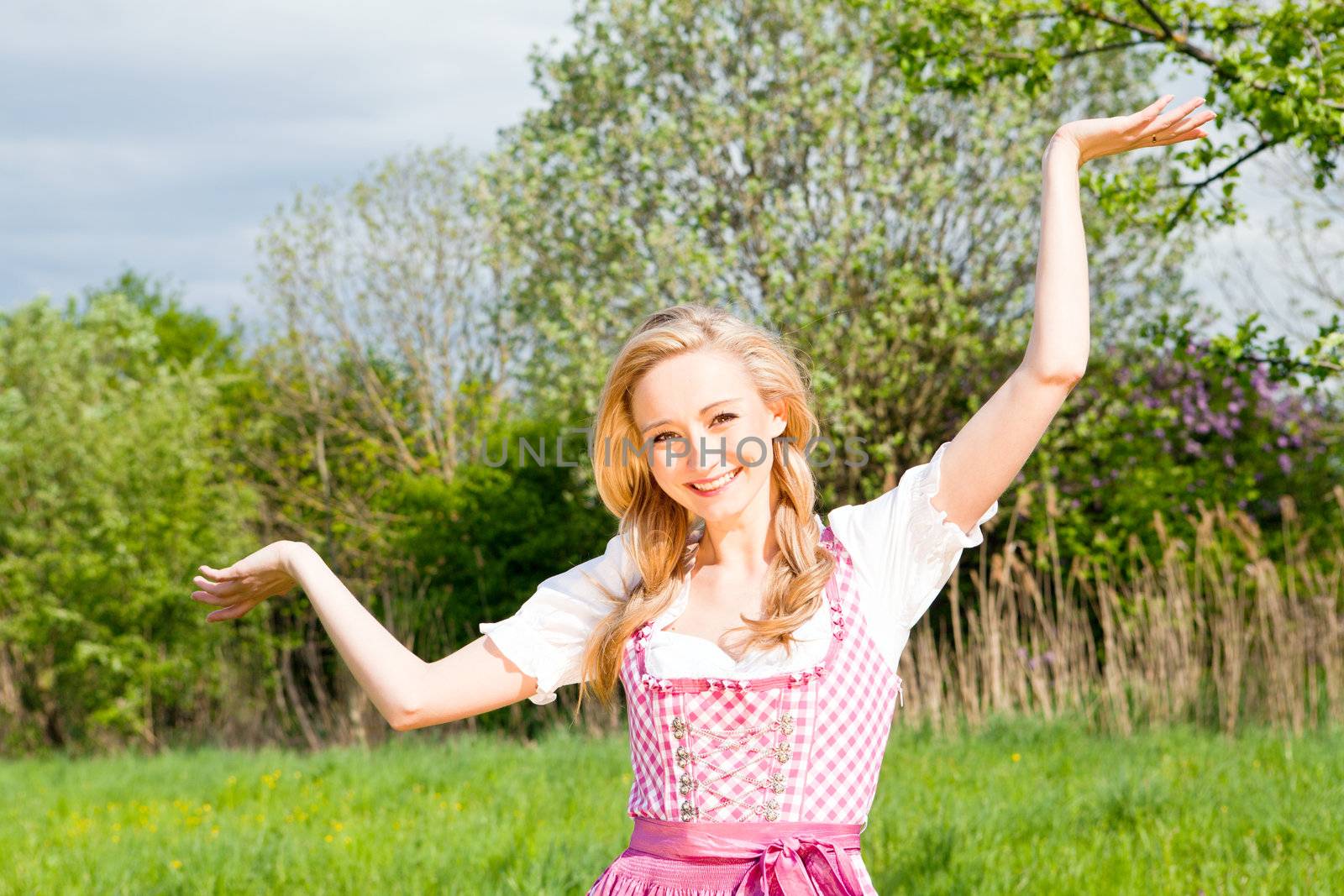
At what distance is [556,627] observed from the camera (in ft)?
6.31

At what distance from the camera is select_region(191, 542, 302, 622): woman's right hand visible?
1895 millimetres

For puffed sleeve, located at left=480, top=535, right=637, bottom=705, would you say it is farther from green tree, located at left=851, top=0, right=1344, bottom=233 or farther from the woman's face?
green tree, located at left=851, top=0, right=1344, bottom=233

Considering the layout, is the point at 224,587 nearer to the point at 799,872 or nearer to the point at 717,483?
the point at 717,483

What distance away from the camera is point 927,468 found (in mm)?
1810

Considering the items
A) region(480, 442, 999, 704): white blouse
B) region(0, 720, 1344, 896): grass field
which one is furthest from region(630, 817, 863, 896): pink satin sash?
region(0, 720, 1344, 896): grass field

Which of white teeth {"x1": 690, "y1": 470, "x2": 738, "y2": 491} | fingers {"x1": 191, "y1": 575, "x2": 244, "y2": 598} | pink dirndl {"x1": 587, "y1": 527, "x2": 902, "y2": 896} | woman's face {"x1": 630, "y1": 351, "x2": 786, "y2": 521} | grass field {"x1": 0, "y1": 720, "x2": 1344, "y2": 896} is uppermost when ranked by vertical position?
woman's face {"x1": 630, "y1": 351, "x2": 786, "y2": 521}

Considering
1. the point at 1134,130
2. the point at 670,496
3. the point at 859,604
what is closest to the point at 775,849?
the point at 859,604

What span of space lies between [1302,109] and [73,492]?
9.32 meters

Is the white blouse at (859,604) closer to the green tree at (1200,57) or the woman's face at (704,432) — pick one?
the woman's face at (704,432)

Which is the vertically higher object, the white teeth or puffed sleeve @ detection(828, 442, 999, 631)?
the white teeth

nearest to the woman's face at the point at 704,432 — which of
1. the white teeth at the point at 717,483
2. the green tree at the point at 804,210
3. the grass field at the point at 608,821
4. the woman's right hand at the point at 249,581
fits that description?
the white teeth at the point at 717,483

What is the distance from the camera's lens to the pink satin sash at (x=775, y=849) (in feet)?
5.33

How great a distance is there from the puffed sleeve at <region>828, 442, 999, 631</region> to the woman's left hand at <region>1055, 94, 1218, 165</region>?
0.47 m

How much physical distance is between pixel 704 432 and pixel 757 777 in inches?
19.6
